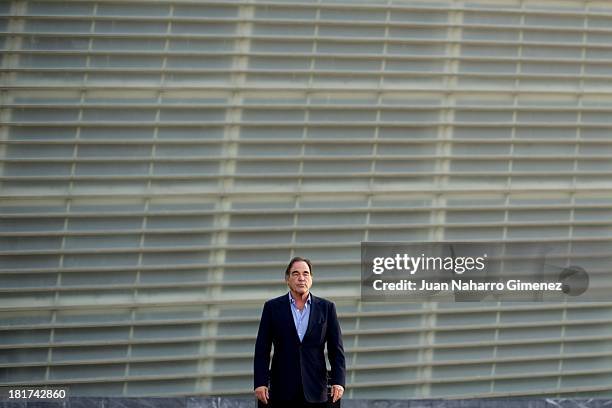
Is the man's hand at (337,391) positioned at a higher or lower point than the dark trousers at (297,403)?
higher

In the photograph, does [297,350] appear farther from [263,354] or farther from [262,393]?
[262,393]

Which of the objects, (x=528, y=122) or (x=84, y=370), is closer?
(x=84, y=370)

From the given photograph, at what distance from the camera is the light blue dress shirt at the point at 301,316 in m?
6.62

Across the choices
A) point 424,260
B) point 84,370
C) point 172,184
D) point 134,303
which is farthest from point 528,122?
point 84,370

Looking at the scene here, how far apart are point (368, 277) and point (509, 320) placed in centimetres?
133

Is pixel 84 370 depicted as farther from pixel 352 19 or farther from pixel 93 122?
pixel 352 19

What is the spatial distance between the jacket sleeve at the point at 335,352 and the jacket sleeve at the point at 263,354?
372 millimetres

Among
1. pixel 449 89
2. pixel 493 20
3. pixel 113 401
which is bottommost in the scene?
pixel 113 401

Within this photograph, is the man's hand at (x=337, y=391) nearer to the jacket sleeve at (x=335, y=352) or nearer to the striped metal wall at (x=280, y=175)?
the jacket sleeve at (x=335, y=352)

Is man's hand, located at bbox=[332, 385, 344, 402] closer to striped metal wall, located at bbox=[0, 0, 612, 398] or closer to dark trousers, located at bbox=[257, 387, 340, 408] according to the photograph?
dark trousers, located at bbox=[257, 387, 340, 408]

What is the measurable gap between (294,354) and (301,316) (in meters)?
0.24

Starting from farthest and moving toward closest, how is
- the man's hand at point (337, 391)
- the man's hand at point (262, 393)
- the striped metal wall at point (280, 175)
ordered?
the striped metal wall at point (280, 175)
the man's hand at point (337, 391)
the man's hand at point (262, 393)

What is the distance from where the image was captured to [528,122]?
9820 mm

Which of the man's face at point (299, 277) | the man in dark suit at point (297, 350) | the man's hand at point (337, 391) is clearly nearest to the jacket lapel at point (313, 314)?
the man in dark suit at point (297, 350)
